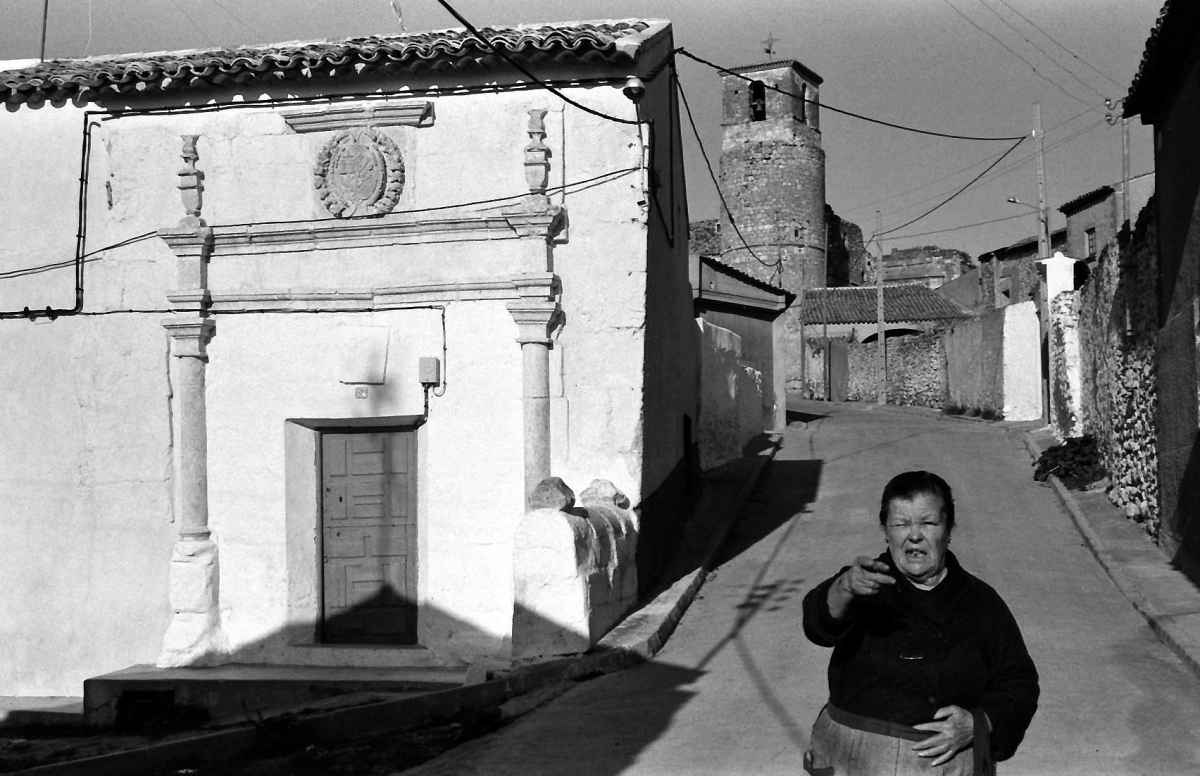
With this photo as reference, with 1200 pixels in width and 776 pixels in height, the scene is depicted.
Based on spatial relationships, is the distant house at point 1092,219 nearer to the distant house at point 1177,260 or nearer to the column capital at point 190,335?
the distant house at point 1177,260

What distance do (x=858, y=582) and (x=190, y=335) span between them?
8921 mm

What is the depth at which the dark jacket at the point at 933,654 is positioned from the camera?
3158 mm

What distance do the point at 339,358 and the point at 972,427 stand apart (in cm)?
1516

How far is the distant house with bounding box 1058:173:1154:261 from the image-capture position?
128ft

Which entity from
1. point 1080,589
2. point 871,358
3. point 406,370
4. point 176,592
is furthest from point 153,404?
point 871,358

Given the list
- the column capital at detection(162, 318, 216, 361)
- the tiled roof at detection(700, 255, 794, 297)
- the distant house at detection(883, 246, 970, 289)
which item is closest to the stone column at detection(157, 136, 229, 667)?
the column capital at detection(162, 318, 216, 361)

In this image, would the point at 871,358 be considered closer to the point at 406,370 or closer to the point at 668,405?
the point at 668,405

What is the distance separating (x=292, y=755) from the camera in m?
7.49

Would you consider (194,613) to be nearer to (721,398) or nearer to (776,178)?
(721,398)

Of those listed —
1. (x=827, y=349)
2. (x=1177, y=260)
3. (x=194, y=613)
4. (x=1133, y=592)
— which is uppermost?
(x=827, y=349)

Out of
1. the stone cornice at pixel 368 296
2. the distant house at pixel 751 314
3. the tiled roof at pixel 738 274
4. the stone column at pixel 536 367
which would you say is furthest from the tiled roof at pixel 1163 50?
the tiled roof at pixel 738 274

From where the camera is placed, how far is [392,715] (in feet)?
26.3

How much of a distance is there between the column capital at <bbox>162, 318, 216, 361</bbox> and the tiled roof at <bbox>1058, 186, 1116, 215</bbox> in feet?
113

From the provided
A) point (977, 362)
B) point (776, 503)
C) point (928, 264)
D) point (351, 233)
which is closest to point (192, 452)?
point (351, 233)
